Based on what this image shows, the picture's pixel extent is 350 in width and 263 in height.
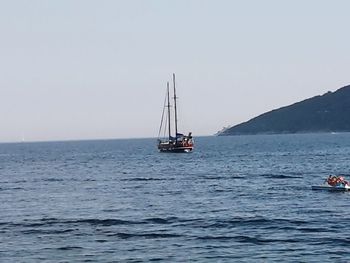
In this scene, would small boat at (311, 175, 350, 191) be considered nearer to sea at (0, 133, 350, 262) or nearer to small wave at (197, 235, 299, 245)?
sea at (0, 133, 350, 262)

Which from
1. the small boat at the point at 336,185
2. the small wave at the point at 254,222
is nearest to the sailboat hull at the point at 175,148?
the small boat at the point at 336,185

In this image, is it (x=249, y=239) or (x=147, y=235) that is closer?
(x=249, y=239)

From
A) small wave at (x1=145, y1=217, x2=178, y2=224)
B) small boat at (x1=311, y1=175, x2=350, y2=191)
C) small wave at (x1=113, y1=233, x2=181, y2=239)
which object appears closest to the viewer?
small wave at (x1=113, y1=233, x2=181, y2=239)

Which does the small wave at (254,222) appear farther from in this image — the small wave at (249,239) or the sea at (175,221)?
the small wave at (249,239)

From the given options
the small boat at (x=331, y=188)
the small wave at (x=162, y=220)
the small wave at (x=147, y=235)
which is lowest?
the small wave at (x=147, y=235)

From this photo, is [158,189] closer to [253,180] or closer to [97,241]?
[253,180]

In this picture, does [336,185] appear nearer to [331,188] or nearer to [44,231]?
[331,188]

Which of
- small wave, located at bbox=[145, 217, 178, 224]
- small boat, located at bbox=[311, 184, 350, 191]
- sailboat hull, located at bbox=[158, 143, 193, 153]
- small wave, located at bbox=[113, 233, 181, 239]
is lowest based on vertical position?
small wave, located at bbox=[113, 233, 181, 239]

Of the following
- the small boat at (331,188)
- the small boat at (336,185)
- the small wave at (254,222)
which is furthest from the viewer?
the small boat at (336,185)

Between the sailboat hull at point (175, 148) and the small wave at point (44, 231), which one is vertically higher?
the sailboat hull at point (175, 148)

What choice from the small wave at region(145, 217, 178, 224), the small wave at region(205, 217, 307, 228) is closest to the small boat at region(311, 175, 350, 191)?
the small wave at region(205, 217, 307, 228)

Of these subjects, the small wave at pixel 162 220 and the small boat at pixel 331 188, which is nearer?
the small wave at pixel 162 220

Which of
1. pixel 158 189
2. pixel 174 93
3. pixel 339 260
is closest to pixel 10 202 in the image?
pixel 158 189

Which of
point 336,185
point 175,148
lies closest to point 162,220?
point 336,185
